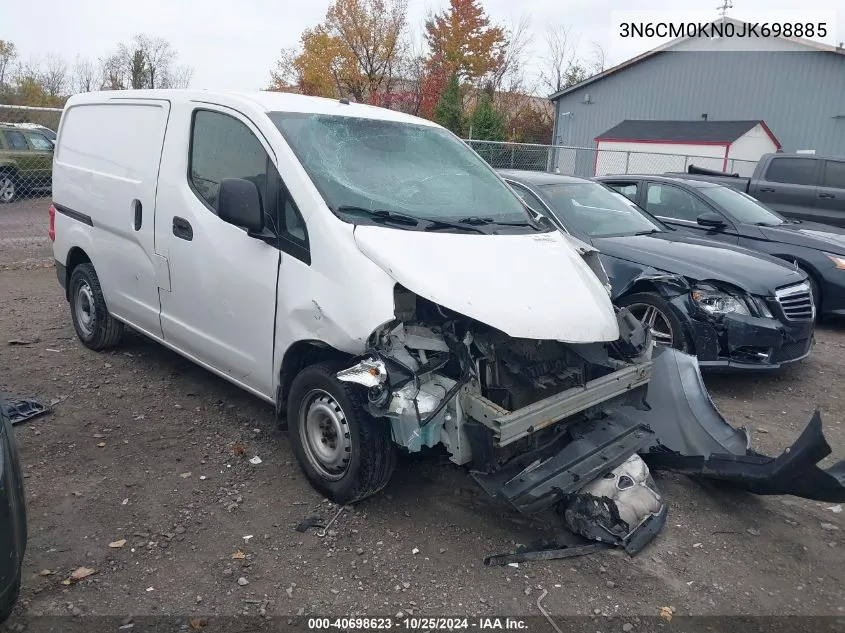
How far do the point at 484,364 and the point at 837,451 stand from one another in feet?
9.39

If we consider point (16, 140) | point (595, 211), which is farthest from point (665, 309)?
point (16, 140)

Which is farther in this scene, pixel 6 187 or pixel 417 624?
pixel 6 187

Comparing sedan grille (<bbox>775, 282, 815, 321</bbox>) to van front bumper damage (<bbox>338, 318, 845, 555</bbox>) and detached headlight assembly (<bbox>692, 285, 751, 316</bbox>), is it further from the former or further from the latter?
van front bumper damage (<bbox>338, 318, 845, 555</bbox>)

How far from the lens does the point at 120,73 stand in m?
42.7

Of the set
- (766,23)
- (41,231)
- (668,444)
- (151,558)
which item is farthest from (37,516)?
(766,23)

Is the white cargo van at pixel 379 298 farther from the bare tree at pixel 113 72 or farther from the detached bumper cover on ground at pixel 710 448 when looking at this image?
the bare tree at pixel 113 72

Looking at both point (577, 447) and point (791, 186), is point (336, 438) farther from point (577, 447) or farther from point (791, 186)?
point (791, 186)

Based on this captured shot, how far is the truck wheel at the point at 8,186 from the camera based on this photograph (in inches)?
550

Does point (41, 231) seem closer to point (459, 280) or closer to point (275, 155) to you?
point (275, 155)

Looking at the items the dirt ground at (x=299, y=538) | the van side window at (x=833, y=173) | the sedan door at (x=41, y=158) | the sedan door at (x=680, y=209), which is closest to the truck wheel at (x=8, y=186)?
the sedan door at (x=41, y=158)

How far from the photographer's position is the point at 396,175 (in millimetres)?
3990

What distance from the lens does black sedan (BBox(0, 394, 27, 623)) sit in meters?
2.27

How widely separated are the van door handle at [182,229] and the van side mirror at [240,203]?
27.1 inches

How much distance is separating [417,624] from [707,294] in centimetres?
373
